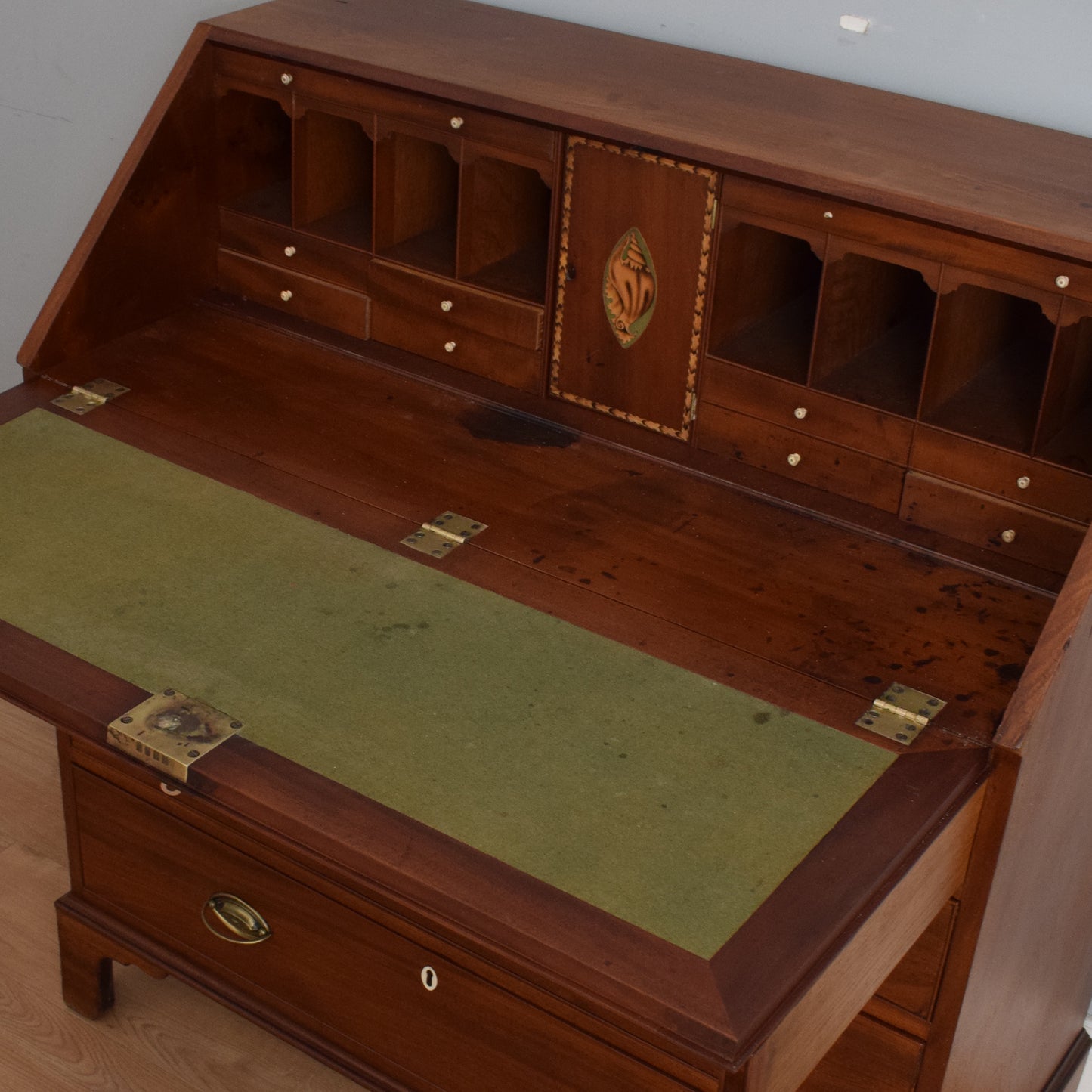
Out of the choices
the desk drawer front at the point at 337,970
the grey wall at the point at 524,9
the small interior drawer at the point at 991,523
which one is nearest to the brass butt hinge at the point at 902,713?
the small interior drawer at the point at 991,523

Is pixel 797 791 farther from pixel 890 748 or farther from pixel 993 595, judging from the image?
pixel 993 595

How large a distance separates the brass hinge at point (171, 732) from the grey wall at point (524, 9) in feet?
3.48

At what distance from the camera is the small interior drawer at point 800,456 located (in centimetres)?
193

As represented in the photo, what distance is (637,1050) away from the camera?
1468 mm

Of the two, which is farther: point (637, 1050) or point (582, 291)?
point (582, 291)

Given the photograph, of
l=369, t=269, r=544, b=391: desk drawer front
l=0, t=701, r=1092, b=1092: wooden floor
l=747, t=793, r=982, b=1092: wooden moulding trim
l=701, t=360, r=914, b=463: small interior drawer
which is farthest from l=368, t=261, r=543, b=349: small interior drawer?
l=0, t=701, r=1092, b=1092: wooden floor

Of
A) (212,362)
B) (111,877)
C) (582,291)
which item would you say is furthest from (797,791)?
(212,362)

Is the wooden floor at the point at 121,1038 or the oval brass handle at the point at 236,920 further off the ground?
the oval brass handle at the point at 236,920

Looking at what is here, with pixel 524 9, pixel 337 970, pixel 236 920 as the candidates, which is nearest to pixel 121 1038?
pixel 236 920

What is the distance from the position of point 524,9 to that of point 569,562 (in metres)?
0.95

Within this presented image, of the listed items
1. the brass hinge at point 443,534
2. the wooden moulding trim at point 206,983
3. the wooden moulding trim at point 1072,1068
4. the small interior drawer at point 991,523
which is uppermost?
the small interior drawer at point 991,523

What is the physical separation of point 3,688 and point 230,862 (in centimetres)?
33

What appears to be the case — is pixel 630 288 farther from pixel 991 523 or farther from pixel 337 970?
pixel 337 970

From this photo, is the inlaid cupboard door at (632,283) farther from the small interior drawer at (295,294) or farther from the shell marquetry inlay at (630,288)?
the small interior drawer at (295,294)
